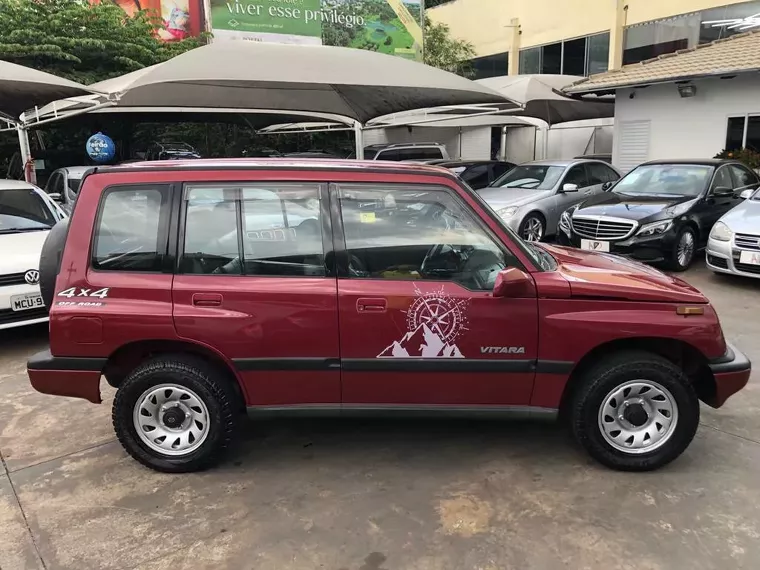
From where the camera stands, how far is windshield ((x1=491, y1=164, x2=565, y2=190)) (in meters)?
10.6

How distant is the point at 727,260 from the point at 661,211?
1.20 m

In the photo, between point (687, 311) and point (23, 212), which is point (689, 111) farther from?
point (23, 212)

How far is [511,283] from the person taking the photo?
301cm

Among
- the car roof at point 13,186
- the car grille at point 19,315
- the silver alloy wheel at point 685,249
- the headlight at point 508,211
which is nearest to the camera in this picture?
the car grille at point 19,315

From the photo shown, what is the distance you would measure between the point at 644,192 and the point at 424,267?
723cm

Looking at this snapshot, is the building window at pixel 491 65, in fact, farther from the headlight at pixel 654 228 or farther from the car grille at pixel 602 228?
the headlight at pixel 654 228

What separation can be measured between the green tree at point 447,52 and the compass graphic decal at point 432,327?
22.8 m

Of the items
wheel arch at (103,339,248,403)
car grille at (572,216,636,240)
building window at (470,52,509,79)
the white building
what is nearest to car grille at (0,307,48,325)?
wheel arch at (103,339,248,403)

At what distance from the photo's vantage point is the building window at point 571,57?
19297 mm

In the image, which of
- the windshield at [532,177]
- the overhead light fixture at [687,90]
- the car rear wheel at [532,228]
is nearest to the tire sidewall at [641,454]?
the car rear wheel at [532,228]

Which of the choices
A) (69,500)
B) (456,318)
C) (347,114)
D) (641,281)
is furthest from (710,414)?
(347,114)

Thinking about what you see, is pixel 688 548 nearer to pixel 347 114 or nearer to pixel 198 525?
pixel 198 525

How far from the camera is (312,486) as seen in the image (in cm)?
331

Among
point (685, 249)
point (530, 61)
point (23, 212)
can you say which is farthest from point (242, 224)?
point (530, 61)
